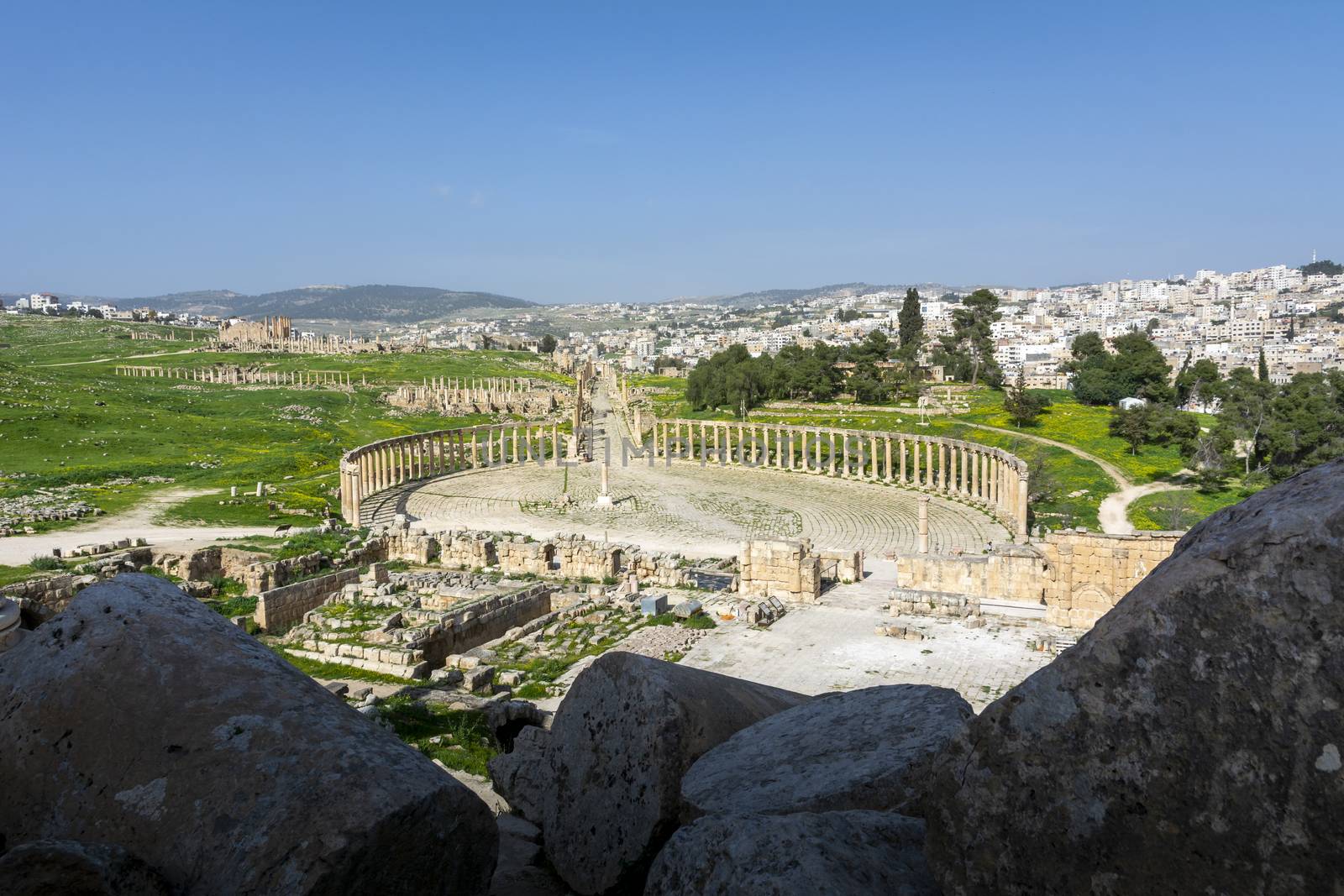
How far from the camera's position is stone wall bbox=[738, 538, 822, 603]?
27.8 meters

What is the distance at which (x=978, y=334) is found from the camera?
95250mm

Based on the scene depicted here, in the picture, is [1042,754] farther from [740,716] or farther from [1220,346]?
[1220,346]

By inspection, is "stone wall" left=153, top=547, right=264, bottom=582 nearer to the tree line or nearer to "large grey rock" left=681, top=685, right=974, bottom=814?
"large grey rock" left=681, top=685, right=974, bottom=814

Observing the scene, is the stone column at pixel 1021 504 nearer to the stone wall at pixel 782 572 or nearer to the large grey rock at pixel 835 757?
the stone wall at pixel 782 572

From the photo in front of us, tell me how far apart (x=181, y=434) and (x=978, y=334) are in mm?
73396

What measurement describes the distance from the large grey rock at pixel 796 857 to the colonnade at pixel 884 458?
4029 centimetres

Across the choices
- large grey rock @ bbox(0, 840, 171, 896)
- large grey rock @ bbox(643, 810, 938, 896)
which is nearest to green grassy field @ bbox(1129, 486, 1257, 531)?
large grey rock @ bbox(643, 810, 938, 896)

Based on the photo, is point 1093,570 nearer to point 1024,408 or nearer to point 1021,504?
point 1021,504

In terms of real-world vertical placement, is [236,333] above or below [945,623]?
above

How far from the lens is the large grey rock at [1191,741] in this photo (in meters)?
3.12

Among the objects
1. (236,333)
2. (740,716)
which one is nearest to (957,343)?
(740,716)

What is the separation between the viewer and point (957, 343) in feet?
346

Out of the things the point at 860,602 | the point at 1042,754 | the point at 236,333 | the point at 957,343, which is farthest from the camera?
the point at 236,333

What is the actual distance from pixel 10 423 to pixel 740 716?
6286 cm
